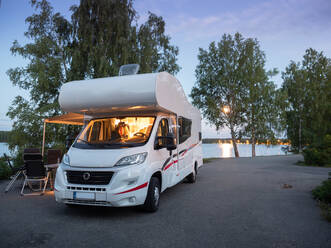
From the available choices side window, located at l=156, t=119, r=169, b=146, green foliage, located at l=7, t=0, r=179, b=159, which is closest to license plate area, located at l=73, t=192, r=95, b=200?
side window, located at l=156, t=119, r=169, b=146

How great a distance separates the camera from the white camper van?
5.11 metres

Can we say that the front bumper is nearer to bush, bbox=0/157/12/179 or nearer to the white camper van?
the white camper van

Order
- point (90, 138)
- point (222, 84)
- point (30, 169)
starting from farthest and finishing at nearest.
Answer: point (222, 84) < point (30, 169) < point (90, 138)

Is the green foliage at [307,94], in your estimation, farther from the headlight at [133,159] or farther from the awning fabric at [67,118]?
the headlight at [133,159]

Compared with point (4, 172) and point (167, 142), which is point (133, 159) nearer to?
point (167, 142)

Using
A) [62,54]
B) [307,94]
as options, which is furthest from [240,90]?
[62,54]

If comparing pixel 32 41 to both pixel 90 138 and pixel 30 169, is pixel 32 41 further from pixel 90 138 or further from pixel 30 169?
pixel 90 138

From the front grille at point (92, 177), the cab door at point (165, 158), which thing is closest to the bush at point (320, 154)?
the cab door at point (165, 158)

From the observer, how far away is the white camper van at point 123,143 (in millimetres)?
5113

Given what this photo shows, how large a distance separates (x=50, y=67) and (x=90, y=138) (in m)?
13.6

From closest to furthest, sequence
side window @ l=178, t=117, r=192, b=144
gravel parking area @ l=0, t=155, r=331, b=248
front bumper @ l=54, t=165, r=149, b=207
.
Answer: gravel parking area @ l=0, t=155, r=331, b=248, front bumper @ l=54, t=165, r=149, b=207, side window @ l=178, t=117, r=192, b=144

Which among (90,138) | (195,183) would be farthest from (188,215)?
(195,183)

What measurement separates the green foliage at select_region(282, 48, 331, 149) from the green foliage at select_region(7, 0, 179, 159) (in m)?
19.3

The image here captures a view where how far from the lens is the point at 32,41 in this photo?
18.5m
